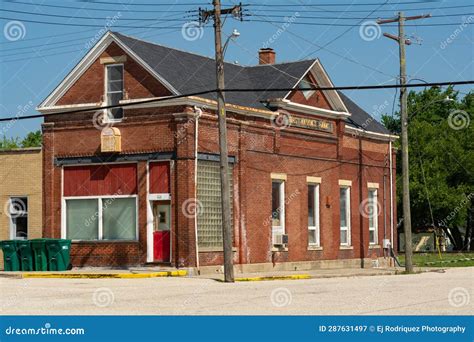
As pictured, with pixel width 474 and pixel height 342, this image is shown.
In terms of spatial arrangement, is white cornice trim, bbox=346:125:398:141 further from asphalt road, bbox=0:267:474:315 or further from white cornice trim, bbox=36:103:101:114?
asphalt road, bbox=0:267:474:315

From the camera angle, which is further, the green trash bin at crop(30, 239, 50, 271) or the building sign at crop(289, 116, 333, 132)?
the building sign at crop(289, 116, 333, 132)

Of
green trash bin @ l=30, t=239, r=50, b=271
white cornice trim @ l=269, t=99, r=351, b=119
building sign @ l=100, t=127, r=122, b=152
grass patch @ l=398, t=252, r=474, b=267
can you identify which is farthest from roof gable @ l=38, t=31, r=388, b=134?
grass patch @ l=398, t=252, r=474, b=267

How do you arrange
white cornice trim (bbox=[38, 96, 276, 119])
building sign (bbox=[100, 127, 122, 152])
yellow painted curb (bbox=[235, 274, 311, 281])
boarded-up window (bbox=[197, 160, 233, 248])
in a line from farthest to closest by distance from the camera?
1. building sign (bbox=[100, 127, 122, 152])
2. boarded-up window (bbox=[197, 160, 233, 248])
3. white cornice trim (bbox=[38, 96, 276, 119])
4. yellow painted curb (bbox=[235, 274, 311, 281])

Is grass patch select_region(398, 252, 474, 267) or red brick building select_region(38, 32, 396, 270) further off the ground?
red brick building select_region(38, 32, 396, 270)

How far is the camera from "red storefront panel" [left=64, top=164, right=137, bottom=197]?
33500mm

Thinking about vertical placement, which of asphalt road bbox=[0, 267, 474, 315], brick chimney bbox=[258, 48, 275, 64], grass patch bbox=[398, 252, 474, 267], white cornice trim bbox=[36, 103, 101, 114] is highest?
brick chimney bbox=[258, 48, 275, 64]

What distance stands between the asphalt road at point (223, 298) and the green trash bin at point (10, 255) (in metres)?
5.89

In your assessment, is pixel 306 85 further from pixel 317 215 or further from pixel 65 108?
pixel 65 108

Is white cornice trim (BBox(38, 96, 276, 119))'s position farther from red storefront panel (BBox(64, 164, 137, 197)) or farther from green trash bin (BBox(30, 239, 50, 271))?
green trash bin (BBox(30, 239, 50, 271))

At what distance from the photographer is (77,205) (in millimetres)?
34531

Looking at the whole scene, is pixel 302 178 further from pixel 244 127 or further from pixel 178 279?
pixel 178 279

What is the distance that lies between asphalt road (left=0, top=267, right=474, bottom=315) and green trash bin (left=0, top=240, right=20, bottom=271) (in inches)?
232

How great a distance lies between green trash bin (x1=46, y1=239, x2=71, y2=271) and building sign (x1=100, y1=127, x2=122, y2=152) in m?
3.52

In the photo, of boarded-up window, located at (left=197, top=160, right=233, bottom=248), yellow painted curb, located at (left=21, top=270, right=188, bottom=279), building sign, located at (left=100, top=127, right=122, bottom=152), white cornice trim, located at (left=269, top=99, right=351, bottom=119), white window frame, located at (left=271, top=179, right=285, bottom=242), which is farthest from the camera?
white window frame, located at (left=271, top=179, right=285, bottom=242)
